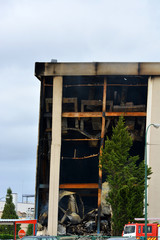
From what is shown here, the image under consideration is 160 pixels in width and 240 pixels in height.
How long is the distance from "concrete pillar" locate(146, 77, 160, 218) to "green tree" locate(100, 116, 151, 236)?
368cm

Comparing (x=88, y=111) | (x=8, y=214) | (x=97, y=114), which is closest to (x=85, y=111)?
(x=88, y=111)

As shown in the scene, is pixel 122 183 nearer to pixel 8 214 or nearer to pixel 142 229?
pixel 142 229

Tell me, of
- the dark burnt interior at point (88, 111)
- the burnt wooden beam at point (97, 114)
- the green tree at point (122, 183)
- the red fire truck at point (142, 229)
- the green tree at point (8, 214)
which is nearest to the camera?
the red fire truck at point (142, 229)

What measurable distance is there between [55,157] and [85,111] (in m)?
7.12

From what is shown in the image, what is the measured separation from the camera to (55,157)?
193 feet

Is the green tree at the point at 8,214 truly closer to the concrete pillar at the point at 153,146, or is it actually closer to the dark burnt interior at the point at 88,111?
the dark burnt interior at the point at 88,111

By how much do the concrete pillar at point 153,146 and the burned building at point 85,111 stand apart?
110 millimetres

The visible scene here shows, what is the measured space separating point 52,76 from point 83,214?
55.7 feet

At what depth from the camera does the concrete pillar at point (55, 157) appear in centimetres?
5712

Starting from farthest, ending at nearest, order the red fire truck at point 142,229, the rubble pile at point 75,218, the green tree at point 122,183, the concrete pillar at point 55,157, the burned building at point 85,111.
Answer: the burned building at point 85,111 → the rubble pile at point 75,218 → the concrete pillar at point 55,157 → the green tree at point 122,183 → the red fire truck at point 142,229

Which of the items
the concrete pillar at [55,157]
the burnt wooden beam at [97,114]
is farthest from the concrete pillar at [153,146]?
the concrete pillar at [55,157]

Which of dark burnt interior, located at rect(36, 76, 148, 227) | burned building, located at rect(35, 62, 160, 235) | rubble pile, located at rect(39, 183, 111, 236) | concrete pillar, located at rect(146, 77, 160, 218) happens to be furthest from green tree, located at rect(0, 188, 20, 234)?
concrete pillar, located at rect(146, 77, 160, 218)

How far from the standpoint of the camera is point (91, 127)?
63.0 m

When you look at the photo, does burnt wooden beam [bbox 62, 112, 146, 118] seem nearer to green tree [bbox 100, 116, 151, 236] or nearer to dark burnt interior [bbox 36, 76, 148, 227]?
dark burnt interior [bbox 36, 76, 148, 227]
